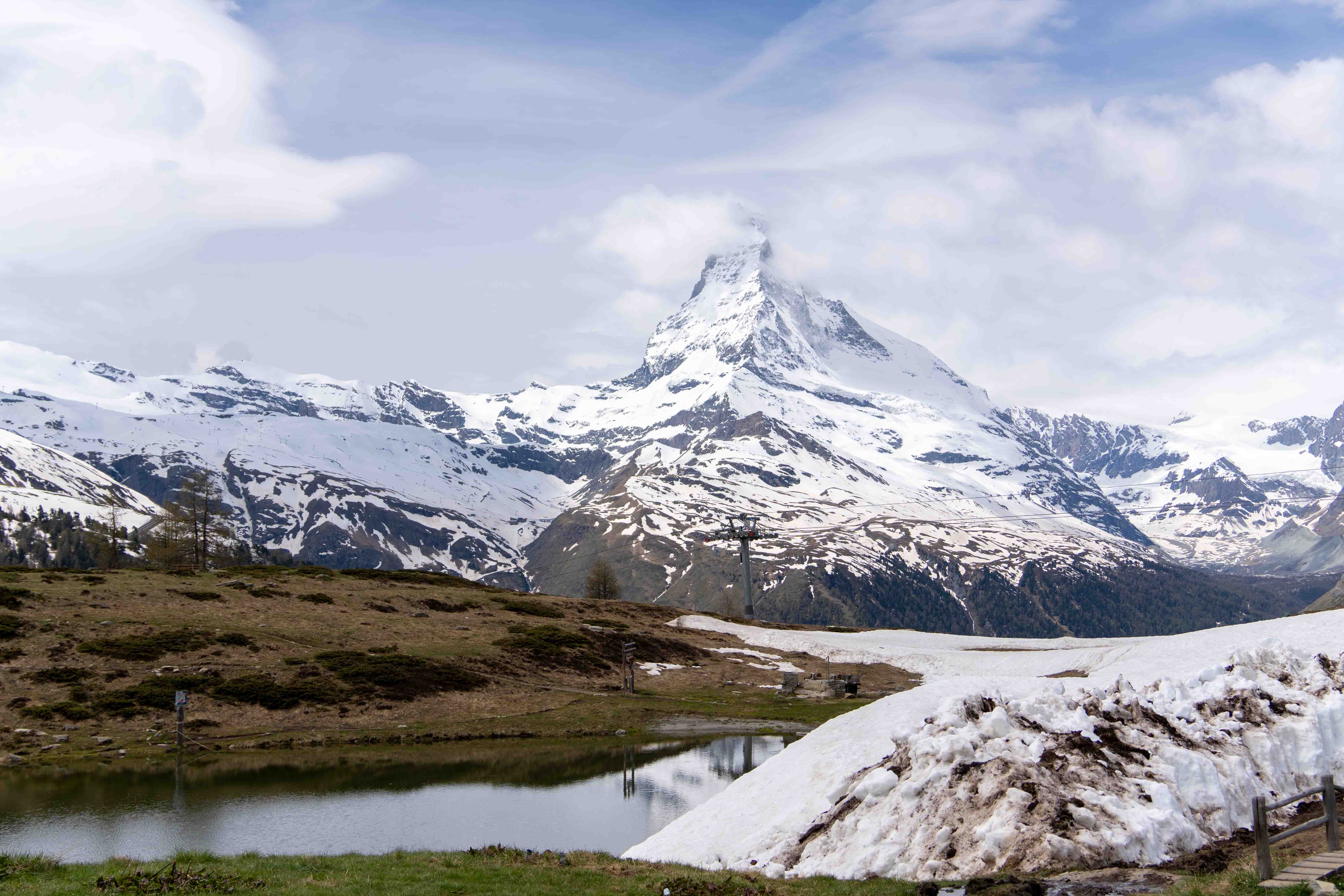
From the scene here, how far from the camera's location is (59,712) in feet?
208

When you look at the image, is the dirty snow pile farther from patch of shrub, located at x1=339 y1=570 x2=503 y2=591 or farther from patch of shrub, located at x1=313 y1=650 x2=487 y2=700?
patch of shrub, located at x1=339 y1=570 x2=503 y2=591

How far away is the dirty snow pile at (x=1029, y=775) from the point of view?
1081 inches

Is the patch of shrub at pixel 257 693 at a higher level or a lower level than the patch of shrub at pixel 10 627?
lower

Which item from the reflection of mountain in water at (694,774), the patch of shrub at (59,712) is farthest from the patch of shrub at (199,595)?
the reflection of mountain in water at (694,774)

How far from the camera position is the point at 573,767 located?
196ft

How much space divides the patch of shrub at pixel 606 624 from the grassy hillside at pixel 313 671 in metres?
5.16

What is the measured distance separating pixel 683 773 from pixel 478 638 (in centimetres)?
4052

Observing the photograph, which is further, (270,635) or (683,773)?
(270,635)

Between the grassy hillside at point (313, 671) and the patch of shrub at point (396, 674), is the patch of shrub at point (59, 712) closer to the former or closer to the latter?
the grassy hillside at point (313, 671)

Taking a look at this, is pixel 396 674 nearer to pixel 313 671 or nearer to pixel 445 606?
pixel 313 671

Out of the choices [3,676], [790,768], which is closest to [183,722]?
[3,676]

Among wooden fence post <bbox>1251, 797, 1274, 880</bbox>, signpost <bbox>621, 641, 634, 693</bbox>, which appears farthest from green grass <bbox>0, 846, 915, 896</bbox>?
signpost <bbox>621, 641, 634, 693</bbox>

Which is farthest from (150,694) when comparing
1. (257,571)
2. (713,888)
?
(713,888)

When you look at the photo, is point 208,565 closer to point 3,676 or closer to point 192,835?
point 3,676
